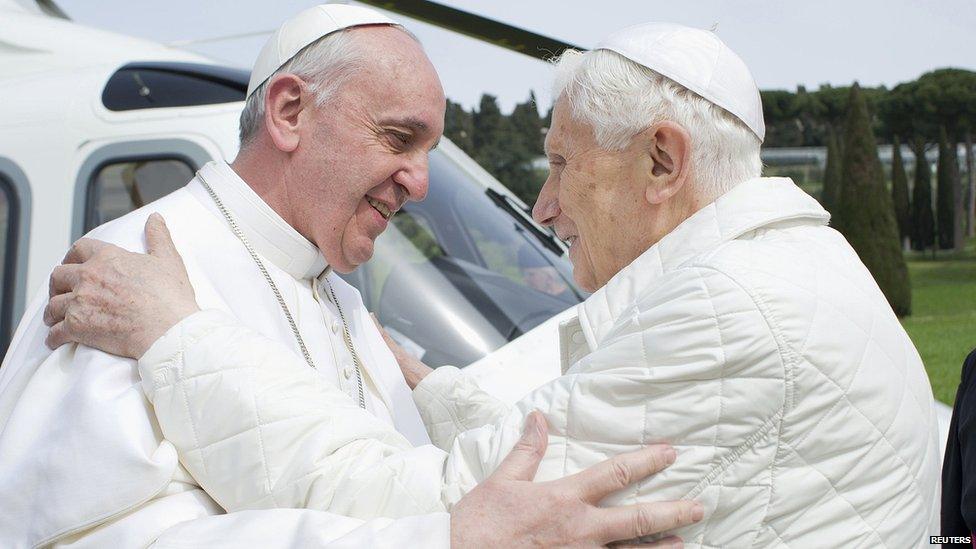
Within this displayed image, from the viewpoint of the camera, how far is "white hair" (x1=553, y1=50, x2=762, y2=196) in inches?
79.2

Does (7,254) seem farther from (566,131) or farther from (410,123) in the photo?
(566,131)

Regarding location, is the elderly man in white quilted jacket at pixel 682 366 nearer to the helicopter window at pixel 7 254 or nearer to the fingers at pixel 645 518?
the fingers at pixel 645 518

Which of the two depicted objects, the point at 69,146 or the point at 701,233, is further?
the point at 69,146

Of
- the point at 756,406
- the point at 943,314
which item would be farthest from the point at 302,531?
the point at 943,314

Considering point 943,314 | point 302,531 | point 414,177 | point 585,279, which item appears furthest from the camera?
point 943,314

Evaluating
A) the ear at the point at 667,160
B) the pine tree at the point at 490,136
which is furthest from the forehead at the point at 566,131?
the pine tree at the point at 490,136

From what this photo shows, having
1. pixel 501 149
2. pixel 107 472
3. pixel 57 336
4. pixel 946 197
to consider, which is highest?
pixel 57 336

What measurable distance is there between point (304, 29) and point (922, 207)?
3890 cm

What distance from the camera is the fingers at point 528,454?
174 cm

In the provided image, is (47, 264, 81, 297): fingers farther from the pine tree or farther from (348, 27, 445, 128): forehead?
the pine tree

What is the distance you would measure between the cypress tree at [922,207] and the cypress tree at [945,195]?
34 centimetres

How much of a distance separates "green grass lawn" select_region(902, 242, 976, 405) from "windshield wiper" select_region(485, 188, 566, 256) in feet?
32.2

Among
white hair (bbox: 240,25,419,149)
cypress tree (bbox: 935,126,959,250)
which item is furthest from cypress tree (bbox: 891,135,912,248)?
white hair (bbox: 240,25,419,149)

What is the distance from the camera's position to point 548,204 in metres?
2.35
